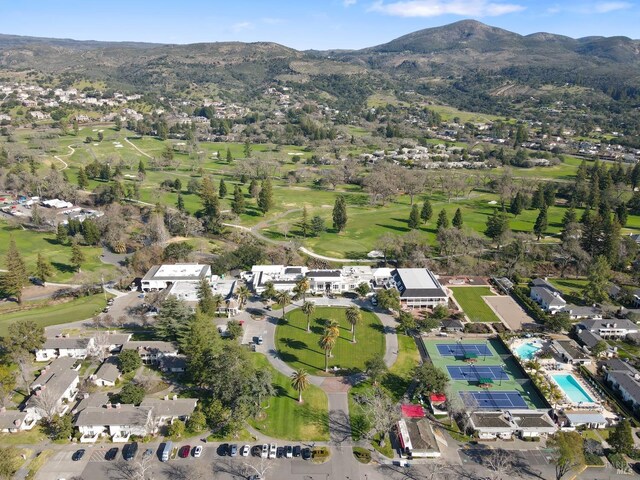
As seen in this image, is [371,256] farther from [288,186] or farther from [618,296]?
[288,186]

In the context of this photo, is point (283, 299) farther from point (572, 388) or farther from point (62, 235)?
point (62, 235)

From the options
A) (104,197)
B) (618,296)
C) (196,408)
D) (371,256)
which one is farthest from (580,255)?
(104,197)

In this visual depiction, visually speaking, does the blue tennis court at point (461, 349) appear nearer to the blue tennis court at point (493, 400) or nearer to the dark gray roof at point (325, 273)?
the blue tennis court at point (493, 400)

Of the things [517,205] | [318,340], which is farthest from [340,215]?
[517,205]

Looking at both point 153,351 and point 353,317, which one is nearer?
point 153,351

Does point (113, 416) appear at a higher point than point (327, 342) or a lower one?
lower

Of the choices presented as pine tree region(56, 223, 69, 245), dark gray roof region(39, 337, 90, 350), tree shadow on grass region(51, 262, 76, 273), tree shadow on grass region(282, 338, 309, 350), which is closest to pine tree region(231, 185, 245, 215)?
pine tree region(56, 223, 69, 245)

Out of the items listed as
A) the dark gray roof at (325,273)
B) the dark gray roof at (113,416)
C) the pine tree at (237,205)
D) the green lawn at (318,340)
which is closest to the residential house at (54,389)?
the dark gray roof at (113,416)

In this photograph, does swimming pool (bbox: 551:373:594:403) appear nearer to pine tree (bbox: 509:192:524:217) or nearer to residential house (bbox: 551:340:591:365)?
residential house (bbox: 551:340:591:365)
